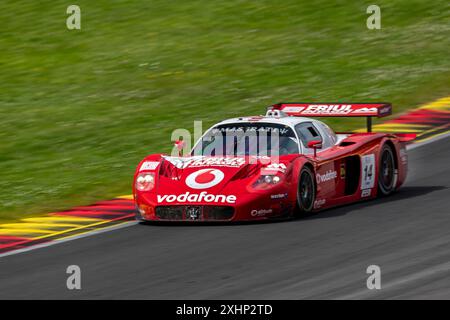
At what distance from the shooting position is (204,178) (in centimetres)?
1391

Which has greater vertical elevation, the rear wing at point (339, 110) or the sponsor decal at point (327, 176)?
the rear wing at point (339, 110)

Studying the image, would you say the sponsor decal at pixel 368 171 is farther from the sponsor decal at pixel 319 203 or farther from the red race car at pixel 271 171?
the sponsor decal at pixel 319 203

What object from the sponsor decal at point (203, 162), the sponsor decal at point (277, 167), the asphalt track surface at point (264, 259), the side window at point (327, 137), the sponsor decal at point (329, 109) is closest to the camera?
the asphalt track surface at point (264, 259)

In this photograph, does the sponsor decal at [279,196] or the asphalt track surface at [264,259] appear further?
the sponsor decal at [279,196]

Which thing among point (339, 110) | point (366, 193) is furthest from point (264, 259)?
point (339, 110)

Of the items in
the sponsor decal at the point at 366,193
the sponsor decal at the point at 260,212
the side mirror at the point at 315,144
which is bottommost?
the sponsor decal at the point at 260,212

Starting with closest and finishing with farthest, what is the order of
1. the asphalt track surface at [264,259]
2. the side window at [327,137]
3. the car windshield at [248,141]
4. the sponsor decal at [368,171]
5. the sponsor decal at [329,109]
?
the asphalt track surface at [264,259] → the car windshield at [248,141] → the sponsor decal at [368,171] → the side window at [327,137] → the sponsor decal at [329,109]

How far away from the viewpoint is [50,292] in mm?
10992

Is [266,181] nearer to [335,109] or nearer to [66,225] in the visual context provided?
[335,109]

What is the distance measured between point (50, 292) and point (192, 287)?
1.32 meters

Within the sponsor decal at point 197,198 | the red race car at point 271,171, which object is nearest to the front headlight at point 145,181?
the red race car at point 271,171

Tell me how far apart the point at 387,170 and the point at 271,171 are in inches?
98.0

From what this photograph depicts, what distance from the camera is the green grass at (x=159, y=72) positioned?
773 inches

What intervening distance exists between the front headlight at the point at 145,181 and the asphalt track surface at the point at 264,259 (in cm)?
48
